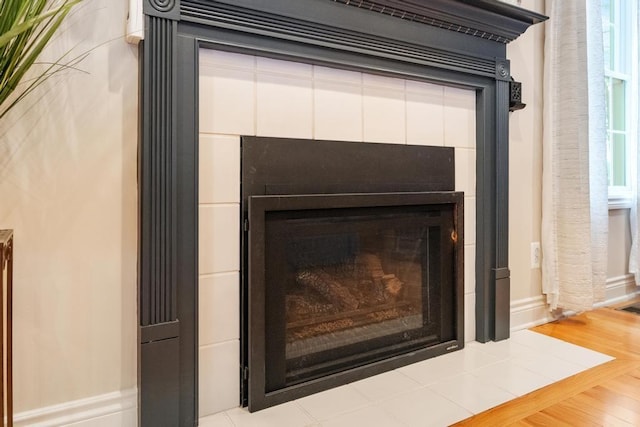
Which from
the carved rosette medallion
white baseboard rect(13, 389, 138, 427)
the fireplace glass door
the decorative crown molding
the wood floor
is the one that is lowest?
the wood floor

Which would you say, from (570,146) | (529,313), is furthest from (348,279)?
(570,146)

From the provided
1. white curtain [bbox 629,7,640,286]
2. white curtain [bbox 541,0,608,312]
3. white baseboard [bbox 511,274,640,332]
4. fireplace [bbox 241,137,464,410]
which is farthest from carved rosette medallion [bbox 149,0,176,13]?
white curtain [bbox 629,7,640,286]

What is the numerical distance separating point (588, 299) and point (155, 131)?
1.97 meters

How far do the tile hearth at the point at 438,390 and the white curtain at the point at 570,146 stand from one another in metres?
0.37

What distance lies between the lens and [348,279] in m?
1.56

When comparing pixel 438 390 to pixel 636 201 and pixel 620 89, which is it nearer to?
pixel 636 201

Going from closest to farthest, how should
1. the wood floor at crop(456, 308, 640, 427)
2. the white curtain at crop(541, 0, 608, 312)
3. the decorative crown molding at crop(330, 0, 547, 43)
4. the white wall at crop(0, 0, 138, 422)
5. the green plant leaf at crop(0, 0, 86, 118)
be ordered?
the green plant leaf at crop(0, 0, 86, 118)
the white wall at crop(0, 0, 138, 422)
the wood floor at crop(456, 308, 640, 427)
the decorative crown molding at crop(330, 0, 547, 43)
the white curtain at crop(541, 0, 608, 312)

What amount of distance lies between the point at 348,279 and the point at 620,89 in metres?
2.24

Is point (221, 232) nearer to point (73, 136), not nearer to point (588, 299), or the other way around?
point (73, 136)

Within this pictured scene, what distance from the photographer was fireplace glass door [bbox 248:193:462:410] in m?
1.34

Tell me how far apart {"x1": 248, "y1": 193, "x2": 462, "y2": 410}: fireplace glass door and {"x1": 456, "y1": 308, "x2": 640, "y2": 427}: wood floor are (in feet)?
1.35

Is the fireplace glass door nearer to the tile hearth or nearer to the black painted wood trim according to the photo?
the tile hearth

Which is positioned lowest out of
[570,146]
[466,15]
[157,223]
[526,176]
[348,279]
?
[348,279]

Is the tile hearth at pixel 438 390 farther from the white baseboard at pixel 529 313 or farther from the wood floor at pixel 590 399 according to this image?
the white baseboard at pixel 529 313
